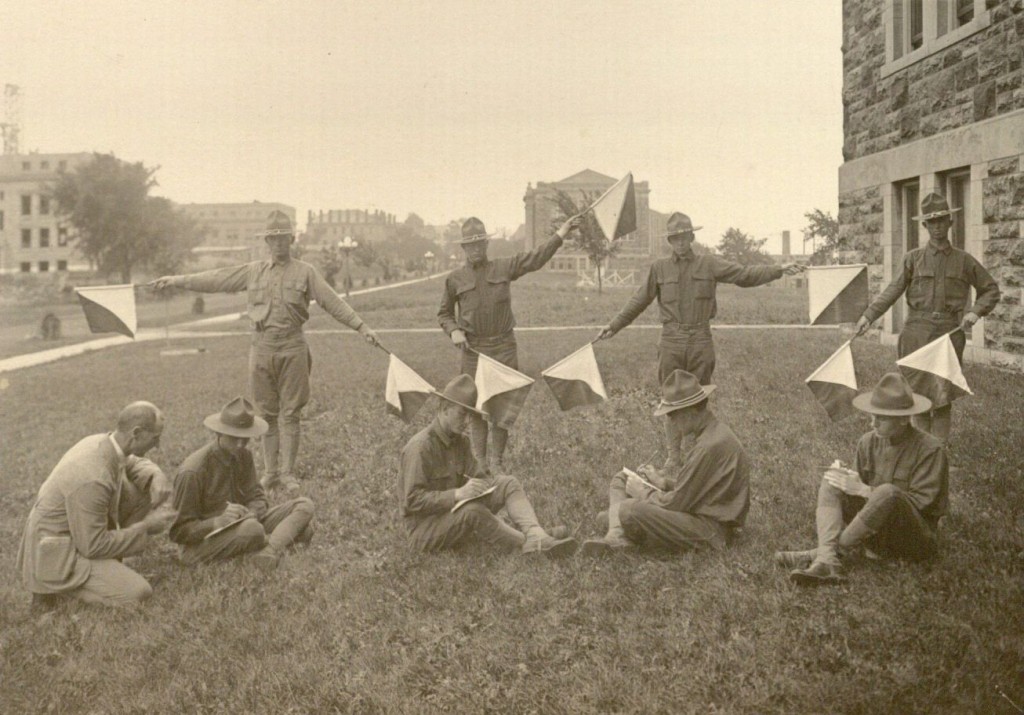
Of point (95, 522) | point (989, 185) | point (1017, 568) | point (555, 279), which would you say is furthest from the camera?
point (555, 279)

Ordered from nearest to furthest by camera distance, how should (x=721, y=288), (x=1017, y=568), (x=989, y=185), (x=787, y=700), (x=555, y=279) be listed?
(x=787, y=700) → (x=1017, y=568) → (x=989, y=185) → (x=721, y=288) → (x=555, y=279)

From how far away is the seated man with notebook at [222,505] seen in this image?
610 cm

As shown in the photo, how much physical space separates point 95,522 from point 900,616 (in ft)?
16.2

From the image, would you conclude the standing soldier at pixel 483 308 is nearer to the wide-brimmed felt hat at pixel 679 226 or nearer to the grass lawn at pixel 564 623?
the wide-brimmed felt hat at pixel 679 226

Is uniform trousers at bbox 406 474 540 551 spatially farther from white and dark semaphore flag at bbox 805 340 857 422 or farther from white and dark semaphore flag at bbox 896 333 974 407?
white and dark semaphore flag at bbox 896 333 974 407

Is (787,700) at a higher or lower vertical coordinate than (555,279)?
lower

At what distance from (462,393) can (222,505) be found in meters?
2.06

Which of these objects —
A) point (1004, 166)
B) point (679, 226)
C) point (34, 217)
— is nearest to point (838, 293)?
point (679, 226)

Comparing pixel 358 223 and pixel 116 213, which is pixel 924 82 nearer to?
pixel 116 213

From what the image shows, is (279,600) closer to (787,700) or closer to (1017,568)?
(787,700)

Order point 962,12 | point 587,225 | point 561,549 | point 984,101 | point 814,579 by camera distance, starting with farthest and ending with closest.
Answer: point 587,225
point 962,12
point 984,101
point 561,549
point 814,579

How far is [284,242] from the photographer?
26.2 ft

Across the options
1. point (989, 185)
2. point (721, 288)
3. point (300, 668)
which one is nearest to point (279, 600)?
point (300, 668)

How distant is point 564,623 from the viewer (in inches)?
197
